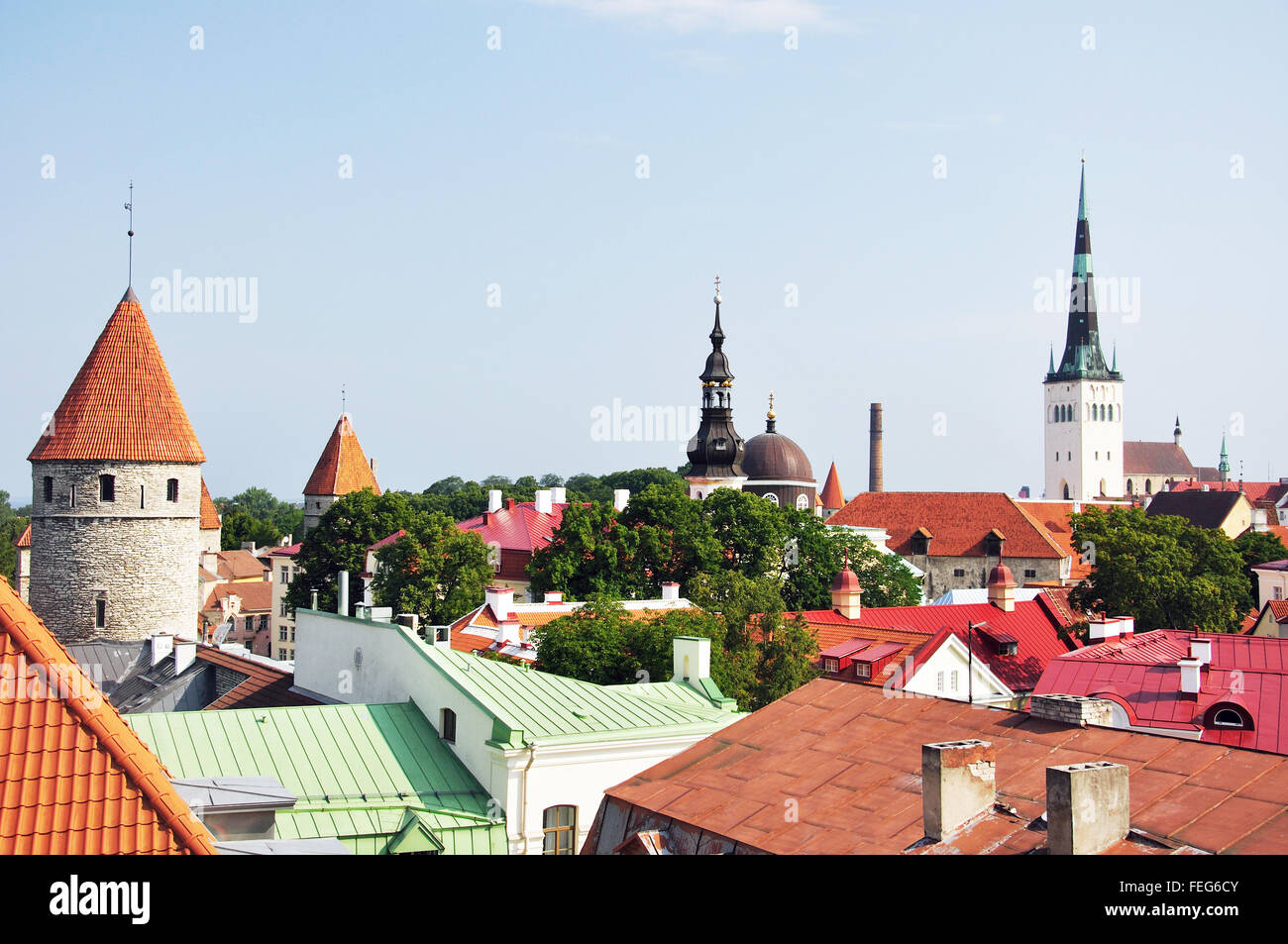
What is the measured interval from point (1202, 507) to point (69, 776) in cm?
8779

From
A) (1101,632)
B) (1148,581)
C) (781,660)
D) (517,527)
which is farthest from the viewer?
(517,527)

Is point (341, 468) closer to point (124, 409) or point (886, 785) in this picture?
point (124, 409)

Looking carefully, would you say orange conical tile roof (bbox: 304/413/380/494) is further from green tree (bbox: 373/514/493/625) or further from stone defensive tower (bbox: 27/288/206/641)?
stone defensive tower (bbox: 27/288/206/641)

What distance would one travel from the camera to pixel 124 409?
39000mm

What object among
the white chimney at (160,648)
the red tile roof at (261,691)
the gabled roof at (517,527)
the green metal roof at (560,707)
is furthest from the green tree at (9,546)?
the green metal roof at (560,707)

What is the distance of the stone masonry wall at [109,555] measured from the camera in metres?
37.8

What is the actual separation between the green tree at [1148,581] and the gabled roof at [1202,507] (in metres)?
39.0

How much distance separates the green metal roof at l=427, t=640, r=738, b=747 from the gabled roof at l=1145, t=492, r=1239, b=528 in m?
68.9

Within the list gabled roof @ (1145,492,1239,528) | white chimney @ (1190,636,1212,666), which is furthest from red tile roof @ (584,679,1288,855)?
gabled roof @ (1145,492,1239,528)

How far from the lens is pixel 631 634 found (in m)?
26.6

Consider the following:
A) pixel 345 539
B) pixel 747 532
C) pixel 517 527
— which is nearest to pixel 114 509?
pixel 345 539

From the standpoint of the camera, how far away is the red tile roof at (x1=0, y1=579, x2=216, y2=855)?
5.40 metres

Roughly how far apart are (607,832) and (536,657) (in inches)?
586
